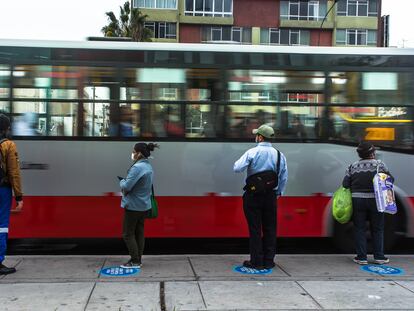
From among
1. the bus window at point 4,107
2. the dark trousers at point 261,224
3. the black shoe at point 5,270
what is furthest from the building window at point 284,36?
the black shoe at point 5,270

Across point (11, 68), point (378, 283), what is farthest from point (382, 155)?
point (11, 68)

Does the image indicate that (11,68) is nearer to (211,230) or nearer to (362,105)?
(211,230)

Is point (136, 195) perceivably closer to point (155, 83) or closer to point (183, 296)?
point (183, 296)

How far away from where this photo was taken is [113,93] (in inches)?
279

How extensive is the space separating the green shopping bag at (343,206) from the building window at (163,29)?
37140 mm

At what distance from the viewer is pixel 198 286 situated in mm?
5488

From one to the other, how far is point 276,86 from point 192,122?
137 centimetres

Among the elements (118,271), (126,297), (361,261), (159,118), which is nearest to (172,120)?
(159,118)

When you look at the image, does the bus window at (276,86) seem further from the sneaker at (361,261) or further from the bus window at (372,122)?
the sneaker at (361,261)

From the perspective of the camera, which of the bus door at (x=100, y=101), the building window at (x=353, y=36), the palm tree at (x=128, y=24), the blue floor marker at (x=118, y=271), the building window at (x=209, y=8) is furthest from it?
the building window at (x=209, y=8)

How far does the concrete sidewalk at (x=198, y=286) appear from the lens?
4.88 metres

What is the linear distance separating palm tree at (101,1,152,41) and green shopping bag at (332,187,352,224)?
3445cm

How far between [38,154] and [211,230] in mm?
2821

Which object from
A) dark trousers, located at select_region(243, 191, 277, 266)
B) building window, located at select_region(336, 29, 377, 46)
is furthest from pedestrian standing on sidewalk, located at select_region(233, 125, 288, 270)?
building window, located at select_region(336, 29, 377, 46)
